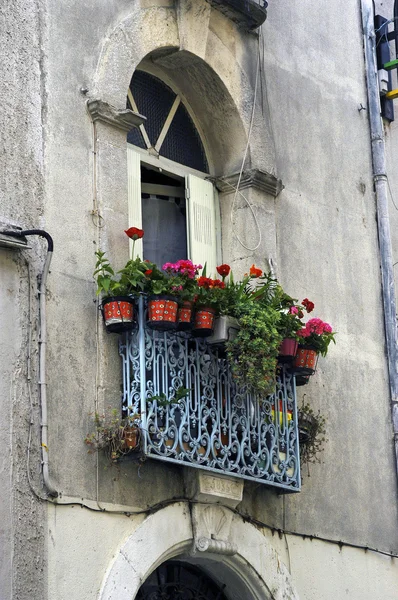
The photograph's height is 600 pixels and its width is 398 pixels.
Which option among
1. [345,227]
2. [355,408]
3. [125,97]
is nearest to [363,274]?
[345,227]

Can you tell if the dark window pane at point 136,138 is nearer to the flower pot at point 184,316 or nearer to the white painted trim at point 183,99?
the white painted trim at point 183,99

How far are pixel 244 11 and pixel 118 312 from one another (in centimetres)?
351

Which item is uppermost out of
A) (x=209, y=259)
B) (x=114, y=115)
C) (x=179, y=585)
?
(x=114, y=115)

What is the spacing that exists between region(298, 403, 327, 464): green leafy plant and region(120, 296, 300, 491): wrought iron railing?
0.38m

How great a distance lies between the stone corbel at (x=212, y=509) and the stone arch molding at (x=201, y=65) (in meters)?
2.92

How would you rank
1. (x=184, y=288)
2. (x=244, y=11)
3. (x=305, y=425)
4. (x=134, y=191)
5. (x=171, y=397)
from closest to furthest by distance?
(x=171, y=397)
(x=184, y=288)
(x=134, y=191)
(x=305, y=425)
(x=244, y=11)

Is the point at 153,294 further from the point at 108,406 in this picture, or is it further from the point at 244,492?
the point at 244,492

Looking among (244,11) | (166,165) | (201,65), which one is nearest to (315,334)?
(166,165)

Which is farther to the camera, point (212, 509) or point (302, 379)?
point (302, 379)

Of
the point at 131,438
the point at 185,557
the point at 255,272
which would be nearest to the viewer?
the point at 131,438

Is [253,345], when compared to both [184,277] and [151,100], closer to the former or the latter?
[184,277]

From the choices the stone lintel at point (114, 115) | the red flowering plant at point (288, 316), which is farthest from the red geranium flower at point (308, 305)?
the stone lintel at point (114, 115)

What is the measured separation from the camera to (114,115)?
31.1 feet

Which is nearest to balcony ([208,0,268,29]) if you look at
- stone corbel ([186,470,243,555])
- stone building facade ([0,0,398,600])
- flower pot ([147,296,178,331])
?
stone building facade ([0,0,398,600])
